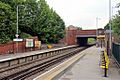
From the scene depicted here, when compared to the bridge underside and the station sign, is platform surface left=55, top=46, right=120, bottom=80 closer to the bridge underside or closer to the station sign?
the station sign

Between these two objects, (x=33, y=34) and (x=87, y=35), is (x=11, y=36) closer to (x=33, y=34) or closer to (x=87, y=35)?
(x=33, y=34)

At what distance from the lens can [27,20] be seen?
6178 centimetres

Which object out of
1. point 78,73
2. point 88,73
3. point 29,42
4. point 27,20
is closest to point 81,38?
point 27,20

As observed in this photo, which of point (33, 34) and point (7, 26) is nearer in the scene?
point (7, 26)

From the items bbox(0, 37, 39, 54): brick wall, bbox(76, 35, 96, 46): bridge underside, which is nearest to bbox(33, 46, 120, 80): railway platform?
bbox(0, 37, 39, 54): brick wall

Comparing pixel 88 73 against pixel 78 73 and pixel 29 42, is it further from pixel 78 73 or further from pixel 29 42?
pixel 29 42

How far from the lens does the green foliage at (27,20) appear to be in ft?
160

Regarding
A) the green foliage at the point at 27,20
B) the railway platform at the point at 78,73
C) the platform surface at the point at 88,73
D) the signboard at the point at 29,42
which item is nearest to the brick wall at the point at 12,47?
the signboard at the point at 29,42

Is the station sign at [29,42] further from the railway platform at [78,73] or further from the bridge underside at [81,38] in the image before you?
the bridge underside at [81,38]

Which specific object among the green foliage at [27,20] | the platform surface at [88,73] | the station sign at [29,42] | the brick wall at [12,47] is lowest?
the platform surface at [88,73]

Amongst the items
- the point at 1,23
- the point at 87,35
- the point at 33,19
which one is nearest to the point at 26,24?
the point at 33,19

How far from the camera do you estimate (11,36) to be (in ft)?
171

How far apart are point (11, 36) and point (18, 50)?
292cm

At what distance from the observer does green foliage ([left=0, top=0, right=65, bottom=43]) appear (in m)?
48.9
